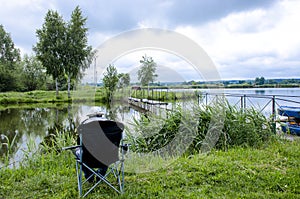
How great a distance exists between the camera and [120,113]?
5.28 meters

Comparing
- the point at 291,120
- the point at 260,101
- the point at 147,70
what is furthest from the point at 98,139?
the point at 291,120

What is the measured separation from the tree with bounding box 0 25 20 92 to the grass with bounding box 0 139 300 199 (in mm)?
26464

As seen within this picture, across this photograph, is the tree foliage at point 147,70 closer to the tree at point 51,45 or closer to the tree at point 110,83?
the tree at point 110,83

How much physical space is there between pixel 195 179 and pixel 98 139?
3.45 ft

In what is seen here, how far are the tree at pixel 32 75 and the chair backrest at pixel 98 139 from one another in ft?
95.9

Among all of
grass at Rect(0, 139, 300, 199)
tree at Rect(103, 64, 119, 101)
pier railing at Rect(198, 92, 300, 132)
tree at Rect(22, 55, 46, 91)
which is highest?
tree at Rect(22, 55, 46, 91)

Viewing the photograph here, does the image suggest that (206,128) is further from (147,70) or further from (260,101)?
(260,101)

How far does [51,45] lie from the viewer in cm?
1909

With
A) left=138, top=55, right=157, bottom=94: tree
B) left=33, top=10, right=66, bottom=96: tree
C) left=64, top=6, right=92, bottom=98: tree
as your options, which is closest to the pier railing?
→ left=138, top=55, right=157, bottom=94: tree

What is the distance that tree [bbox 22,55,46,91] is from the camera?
2744 cm

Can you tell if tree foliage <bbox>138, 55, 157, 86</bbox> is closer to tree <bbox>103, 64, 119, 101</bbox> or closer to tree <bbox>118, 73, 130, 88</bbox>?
tree <bbox>118, 73, 130, 88</bbox>

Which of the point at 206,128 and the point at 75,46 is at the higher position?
the point at 75,46

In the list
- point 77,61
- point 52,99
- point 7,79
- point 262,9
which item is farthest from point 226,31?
point 7,79

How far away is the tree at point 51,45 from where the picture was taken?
61.8 feet
